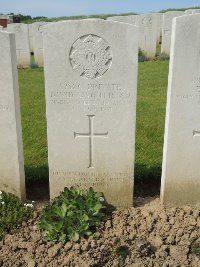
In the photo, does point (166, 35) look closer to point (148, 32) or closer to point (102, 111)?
point (148, 32)

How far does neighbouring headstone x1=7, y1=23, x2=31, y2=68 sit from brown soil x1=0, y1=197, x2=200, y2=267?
9.27 m

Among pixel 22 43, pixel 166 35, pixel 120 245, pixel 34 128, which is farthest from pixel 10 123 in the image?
pixel 166 35

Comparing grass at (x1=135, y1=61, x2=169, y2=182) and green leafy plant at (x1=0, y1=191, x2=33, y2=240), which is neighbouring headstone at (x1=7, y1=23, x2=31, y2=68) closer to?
grass at (x1=135, y1=61, x2=169, y2=182)

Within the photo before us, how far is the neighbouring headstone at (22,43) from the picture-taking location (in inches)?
472

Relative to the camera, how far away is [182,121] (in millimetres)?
3488

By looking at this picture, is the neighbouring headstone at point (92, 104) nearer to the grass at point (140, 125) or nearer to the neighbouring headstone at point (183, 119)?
the neighbouring headstone at point (183, 119)

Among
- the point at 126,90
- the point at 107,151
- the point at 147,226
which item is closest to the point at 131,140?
the point at 107,151

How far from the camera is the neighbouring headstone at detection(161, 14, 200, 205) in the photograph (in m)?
3.22

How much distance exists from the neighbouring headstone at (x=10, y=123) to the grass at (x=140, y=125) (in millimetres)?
631

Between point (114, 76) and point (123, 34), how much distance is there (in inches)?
14.9

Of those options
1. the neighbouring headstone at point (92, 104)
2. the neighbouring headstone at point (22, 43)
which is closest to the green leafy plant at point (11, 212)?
the neighbouring headstone at point (92, 104)

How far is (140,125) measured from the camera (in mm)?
5848

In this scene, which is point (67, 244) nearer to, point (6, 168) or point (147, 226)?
point (147, 226)

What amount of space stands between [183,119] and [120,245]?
4.30 ft
